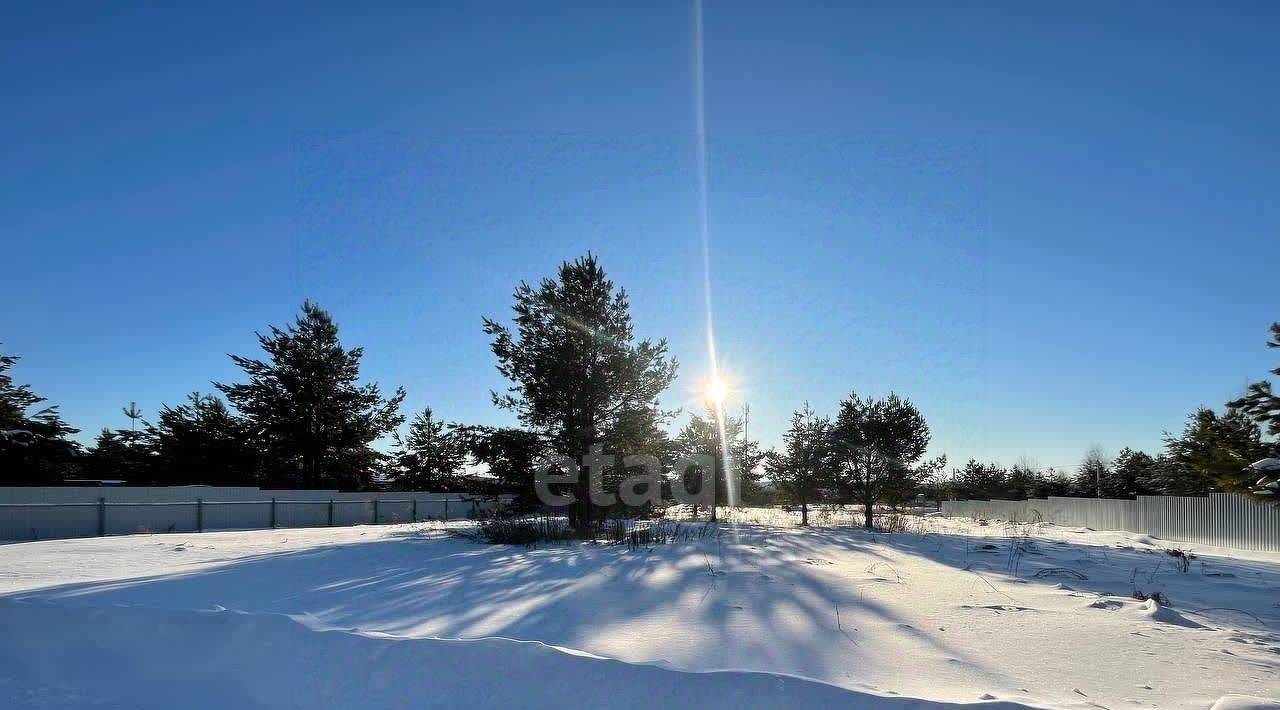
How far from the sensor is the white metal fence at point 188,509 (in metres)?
18.1

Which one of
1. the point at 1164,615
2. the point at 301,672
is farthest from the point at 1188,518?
the point at 301,672

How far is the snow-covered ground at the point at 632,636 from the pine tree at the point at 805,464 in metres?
13.0

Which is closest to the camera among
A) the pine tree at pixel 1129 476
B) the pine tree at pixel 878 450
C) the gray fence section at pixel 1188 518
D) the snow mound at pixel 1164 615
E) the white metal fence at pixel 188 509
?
the snow mound at pixel 1164 615

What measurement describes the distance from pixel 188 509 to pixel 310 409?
16.7 meters

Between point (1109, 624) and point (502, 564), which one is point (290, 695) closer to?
point (502, 564)

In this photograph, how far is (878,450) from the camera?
851 inches

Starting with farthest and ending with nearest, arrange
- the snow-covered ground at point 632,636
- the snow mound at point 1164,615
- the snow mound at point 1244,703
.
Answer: the snow mound at point 1164,615, the snow-covered ground at point 632,636, the snow mound at point 1244,703

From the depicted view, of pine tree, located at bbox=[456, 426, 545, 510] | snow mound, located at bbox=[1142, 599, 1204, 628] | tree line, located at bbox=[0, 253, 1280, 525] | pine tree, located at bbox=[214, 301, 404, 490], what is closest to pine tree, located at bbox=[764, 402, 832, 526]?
tree line, located at bbox=[0, 253, 1280, 525]

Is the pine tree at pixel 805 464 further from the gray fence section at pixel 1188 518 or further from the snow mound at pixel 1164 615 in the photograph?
the snow mound at pixel 1164 615

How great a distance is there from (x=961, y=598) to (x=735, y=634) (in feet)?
10.3

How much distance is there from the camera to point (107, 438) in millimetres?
37656

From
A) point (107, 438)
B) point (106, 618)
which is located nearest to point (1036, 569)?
point (106, 618)

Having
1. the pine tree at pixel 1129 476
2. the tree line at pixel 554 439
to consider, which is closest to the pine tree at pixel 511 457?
the tree line at pixel 554 439

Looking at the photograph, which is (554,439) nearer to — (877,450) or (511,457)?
(511,457)
